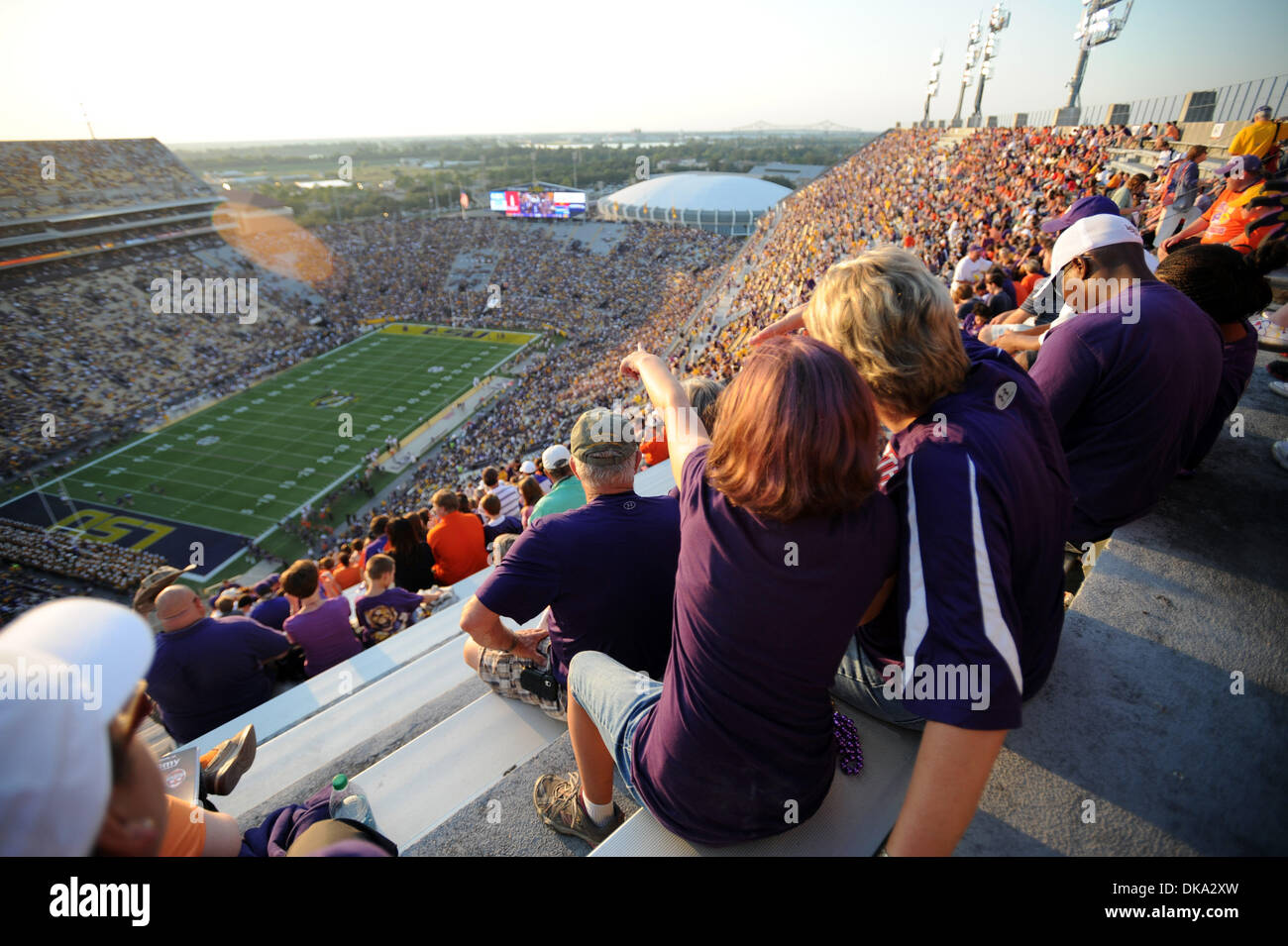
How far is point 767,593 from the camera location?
1234 millimetres

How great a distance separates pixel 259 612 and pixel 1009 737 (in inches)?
207

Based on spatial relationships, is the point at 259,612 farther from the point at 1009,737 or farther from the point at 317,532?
the point at 317,532

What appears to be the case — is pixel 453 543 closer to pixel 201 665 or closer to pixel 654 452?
pixel 654 452

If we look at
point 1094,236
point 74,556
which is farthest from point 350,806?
point 74,556

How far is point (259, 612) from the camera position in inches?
192

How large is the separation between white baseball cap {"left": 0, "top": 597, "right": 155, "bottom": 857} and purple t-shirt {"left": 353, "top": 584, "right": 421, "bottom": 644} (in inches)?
164

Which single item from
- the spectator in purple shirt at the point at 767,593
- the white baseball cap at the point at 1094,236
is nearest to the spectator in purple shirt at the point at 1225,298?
the white baseball cap at the point at 1094,236

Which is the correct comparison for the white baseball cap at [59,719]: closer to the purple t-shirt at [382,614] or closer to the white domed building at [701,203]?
the purple t-shirt at [382,614]

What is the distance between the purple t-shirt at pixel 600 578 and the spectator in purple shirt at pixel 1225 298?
2792mm

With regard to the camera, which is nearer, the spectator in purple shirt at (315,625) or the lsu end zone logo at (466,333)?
the spectator in purple shirt at (315,625)

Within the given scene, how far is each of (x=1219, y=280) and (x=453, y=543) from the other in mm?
5684

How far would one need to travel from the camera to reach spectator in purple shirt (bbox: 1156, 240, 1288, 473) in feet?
9.47

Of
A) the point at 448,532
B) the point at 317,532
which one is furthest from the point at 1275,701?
the point at 317,532

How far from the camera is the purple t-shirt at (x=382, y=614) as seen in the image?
15.5 ft
